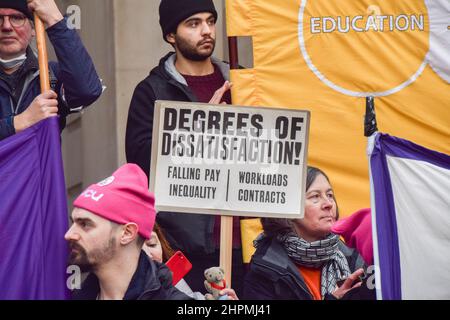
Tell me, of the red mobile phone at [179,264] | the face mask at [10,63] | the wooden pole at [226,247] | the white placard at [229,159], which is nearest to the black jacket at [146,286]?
the red mobile phone at [179,264]

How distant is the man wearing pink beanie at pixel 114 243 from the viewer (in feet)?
26.6

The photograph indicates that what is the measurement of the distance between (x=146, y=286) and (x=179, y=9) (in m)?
2.43

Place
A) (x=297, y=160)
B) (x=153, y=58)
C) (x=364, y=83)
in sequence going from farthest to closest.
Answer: (x=153, y=58), (x=364, y=83), (x=297, y=160)

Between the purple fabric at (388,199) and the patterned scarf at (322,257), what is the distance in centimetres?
45

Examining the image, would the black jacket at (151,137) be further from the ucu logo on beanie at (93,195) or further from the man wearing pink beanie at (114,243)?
the ucu logo on beanie at (93,195)

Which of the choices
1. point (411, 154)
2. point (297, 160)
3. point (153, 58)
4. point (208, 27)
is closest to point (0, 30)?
point (208, 27)

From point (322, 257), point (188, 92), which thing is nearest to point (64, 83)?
point (188, 92)

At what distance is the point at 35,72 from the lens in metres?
9.16

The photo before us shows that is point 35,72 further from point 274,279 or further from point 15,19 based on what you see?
point 274,279

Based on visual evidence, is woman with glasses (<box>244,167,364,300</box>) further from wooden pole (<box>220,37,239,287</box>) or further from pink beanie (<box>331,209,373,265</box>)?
wooden pole (<box>220,37,239,287</box>)

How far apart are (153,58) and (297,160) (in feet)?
13.3

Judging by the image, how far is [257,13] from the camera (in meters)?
9.88

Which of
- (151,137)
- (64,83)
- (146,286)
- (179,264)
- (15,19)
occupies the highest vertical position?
(15,19)

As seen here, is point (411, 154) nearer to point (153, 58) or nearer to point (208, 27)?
point (208, 27)
